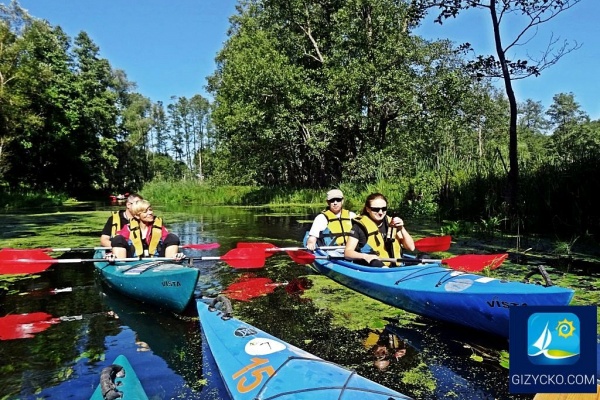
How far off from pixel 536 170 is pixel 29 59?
2501cm

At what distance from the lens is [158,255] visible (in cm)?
601

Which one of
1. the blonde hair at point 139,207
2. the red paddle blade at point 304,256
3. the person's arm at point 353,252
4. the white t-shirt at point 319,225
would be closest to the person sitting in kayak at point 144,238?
the blonde hair at point 139,207

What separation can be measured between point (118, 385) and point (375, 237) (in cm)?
341

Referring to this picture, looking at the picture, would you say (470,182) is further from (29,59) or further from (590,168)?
(29,59)

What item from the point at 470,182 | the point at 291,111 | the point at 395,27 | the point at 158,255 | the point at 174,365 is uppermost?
A: the point at 395,27

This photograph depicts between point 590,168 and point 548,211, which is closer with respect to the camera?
point 590,168

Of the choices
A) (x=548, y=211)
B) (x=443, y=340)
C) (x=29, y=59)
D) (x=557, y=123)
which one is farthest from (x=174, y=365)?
(x=557, y=123)

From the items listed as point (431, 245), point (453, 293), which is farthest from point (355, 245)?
point (431, 245)

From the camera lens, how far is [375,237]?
5.45 m

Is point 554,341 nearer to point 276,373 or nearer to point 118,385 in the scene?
point 276,373

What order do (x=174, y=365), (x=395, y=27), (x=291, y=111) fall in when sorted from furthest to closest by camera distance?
(x=291, y=111) < (x=395, y=27) < (x=174, y=365)

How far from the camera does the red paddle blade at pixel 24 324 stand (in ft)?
14.5

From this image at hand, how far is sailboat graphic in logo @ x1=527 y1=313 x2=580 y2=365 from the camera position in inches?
85.0

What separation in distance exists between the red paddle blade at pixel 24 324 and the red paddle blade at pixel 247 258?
2.21m
